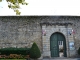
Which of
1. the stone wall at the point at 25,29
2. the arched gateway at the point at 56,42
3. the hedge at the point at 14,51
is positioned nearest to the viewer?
the hedge at the point at 14,51

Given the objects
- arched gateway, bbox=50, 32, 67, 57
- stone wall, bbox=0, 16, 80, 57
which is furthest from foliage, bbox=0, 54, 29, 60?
arched gateway, bbox=50, 32, 67, 57

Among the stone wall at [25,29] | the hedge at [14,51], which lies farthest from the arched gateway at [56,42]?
the hedge at [14,51]

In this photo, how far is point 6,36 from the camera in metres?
20.0

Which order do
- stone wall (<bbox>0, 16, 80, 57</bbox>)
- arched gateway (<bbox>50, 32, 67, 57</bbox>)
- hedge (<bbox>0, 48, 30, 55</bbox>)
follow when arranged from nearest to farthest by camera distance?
1. hedge (<bbox>0, 48, 30, 55</bbox>)
2. stone wall (<bbox>0, 16, 80, 57</bbox>)
3. arched gateway (<bbox>50, 32, 67, 57</bbox>)

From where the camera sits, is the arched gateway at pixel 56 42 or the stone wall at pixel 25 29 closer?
the stone wall at pixel 25 29

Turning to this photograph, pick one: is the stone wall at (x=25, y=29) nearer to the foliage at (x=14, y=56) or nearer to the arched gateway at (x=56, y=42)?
the arched gateway at (x=56, y=42)

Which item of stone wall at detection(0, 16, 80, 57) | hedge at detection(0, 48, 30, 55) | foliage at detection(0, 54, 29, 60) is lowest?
foliage at detection(0, 54, 29, 60)

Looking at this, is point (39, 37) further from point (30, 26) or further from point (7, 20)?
point (7, 20)

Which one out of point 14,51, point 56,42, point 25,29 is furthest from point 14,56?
point 56,42

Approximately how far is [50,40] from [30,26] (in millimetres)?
2857

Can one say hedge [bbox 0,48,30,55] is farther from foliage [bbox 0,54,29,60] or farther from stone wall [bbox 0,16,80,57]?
stone wall [bbox 0,16,80,57]

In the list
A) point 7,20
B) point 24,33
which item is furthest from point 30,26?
point 7,20

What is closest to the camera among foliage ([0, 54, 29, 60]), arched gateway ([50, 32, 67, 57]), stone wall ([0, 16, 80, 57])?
foliage ([0, 54, 29, 60])

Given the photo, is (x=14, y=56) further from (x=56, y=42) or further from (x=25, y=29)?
(x=56, y=42)
